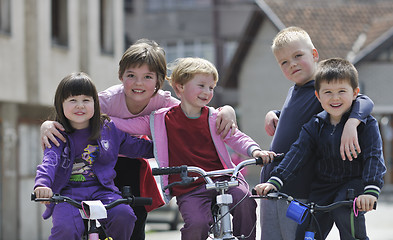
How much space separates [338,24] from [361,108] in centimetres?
3095

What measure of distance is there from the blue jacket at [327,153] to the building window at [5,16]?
1193 cm

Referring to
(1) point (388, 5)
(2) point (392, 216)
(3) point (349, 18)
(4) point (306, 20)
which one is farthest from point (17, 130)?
(1) point (388, 5)

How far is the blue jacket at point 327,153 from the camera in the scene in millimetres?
4680

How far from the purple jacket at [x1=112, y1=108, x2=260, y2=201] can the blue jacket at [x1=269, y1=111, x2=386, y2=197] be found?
368 millimetres

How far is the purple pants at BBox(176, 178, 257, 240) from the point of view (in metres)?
4.77

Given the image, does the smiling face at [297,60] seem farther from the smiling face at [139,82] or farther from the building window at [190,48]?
the building window at [190,48]

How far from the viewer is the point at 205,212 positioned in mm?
4859

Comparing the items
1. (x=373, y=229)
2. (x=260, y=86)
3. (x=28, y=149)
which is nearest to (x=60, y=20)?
(x=28, y=149)

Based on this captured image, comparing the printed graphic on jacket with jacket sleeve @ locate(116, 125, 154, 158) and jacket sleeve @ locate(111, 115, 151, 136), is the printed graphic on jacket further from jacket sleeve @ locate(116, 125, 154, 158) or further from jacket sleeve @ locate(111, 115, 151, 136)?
jacket sleeve @ locate(111, 115, 151, 136)

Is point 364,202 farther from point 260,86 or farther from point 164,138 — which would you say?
point 260,86

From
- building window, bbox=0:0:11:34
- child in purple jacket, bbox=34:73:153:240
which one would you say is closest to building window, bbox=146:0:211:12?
building window, bbox=0:0:11:34

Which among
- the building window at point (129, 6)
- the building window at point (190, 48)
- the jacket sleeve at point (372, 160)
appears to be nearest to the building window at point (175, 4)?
the building window at point (129, 6)

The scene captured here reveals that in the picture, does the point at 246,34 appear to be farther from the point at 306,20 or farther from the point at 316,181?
the point at 316,181

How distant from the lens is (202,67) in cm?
516
